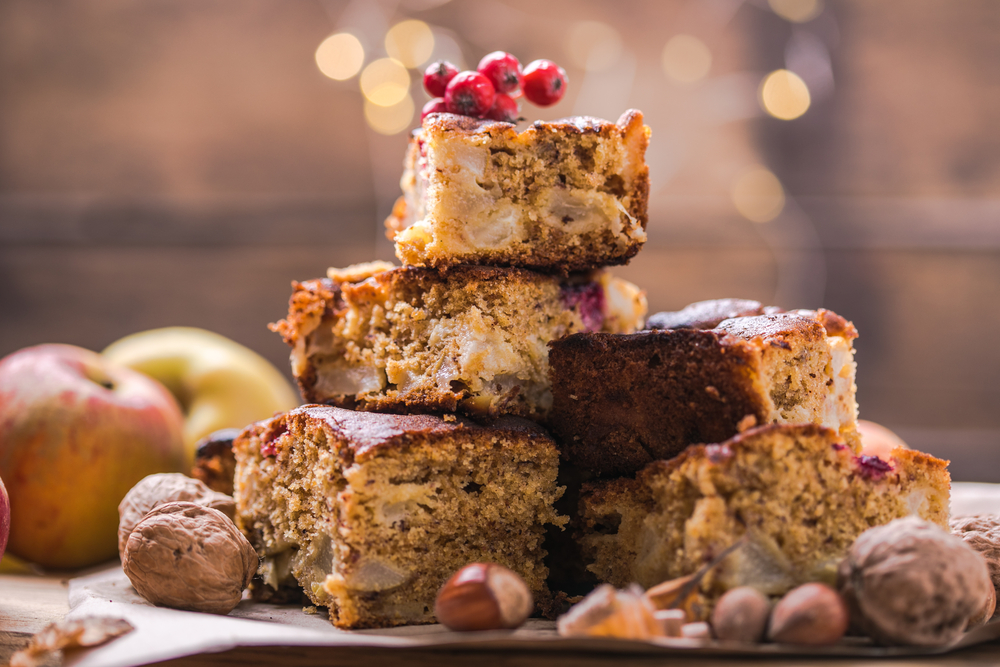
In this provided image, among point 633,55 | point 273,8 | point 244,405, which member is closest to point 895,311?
point 633,55

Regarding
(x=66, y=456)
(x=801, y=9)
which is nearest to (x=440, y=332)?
(x=66, y=456)

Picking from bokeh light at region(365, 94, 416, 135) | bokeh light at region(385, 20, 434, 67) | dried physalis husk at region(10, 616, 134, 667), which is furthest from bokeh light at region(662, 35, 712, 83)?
dried physalis husk at region(10, 616, 134, 667)

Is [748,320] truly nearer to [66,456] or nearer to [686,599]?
[686,599]

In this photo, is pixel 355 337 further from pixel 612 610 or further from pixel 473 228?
pixel 612 610

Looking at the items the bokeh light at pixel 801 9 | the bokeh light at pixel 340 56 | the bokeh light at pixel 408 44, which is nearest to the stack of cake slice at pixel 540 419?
the bokeh light at pixel 408 44

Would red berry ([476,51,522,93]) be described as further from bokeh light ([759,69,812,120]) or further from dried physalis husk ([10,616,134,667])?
bokeh light ([759,69,812,120])

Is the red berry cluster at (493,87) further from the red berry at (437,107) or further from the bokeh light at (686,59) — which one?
the bokeh light at (686,59)

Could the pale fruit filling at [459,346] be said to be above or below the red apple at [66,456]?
above
